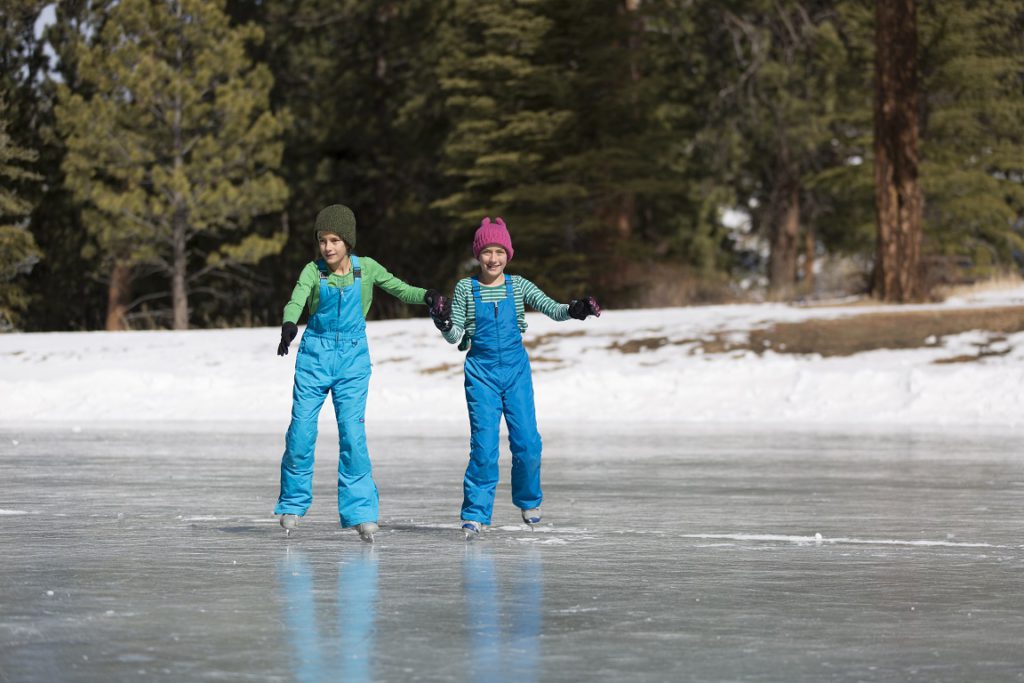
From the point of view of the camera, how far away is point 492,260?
1016cm

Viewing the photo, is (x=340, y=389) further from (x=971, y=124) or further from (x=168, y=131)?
(x=971, y=124)

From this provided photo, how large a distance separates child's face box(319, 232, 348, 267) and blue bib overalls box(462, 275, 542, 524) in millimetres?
809

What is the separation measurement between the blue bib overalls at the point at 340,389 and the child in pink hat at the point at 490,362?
508mm

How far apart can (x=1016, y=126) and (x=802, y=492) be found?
1369 inches

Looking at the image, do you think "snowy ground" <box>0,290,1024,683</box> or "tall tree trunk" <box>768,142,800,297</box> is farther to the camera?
"tall tree trunk" <box>768,142,800,297</box>

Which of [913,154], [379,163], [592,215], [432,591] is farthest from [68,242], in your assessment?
[432,591]

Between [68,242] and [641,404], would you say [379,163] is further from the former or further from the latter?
[641,404]

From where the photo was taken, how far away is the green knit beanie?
9.91 metres

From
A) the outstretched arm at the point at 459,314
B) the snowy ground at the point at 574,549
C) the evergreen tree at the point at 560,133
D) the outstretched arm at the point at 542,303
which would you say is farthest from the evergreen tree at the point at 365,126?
the outstretched arm at the point at 459,314

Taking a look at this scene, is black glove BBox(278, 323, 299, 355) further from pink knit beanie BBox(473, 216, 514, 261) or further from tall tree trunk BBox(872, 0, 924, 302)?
tall tree trunk BBox(872, 0, 924, 302)

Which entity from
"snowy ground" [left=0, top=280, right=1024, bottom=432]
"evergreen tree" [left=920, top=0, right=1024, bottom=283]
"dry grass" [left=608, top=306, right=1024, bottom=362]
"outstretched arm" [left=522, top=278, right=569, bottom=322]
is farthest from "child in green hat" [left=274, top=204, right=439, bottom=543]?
"evergreen tree" [left=920, top=0, right=1024, bottom=283]

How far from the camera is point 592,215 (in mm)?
44000

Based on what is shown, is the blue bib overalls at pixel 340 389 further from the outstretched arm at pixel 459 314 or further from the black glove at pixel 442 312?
the outstretched arm at pixel 459 314

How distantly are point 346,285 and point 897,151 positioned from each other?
2144cm
